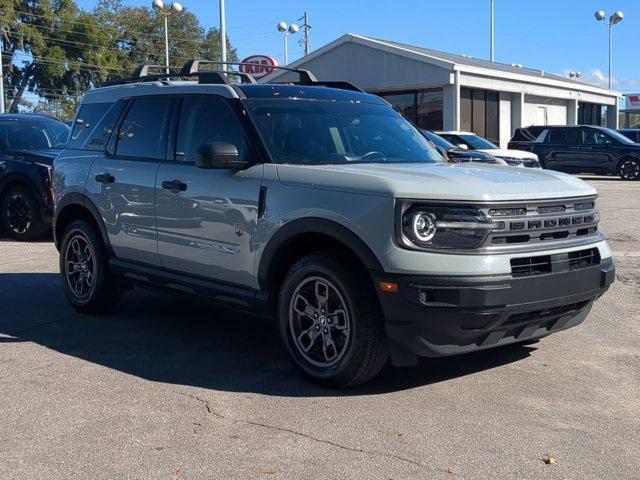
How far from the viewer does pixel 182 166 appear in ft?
18.9

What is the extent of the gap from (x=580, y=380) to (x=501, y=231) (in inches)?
52.7

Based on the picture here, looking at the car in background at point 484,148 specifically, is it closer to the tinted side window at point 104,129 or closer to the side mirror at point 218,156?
the tinted side window at point 104,129

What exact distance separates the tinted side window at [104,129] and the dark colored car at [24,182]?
472 centimetres

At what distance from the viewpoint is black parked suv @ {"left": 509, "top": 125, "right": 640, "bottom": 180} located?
80.4 feet

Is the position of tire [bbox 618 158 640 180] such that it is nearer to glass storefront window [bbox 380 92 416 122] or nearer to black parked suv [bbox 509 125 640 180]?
black parked suv [bbox 509 125 640 180]

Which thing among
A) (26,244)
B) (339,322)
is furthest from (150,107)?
(26,244)

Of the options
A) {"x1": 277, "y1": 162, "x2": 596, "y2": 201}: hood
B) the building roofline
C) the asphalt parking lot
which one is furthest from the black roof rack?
the building roofline

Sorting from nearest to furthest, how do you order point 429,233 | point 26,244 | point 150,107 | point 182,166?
point 429,233 < point 182,166 < point 150,107 < point 26,244

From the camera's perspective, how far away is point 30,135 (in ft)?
41.2

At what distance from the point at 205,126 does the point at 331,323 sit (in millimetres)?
1934

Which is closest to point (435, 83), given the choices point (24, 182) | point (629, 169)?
point (629, 169)

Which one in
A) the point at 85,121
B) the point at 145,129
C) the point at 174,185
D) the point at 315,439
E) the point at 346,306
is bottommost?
the point at 315,439

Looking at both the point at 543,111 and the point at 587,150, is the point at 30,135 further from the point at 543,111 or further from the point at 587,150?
the point at 543,111

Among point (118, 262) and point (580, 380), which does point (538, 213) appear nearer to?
point (580, 380)
